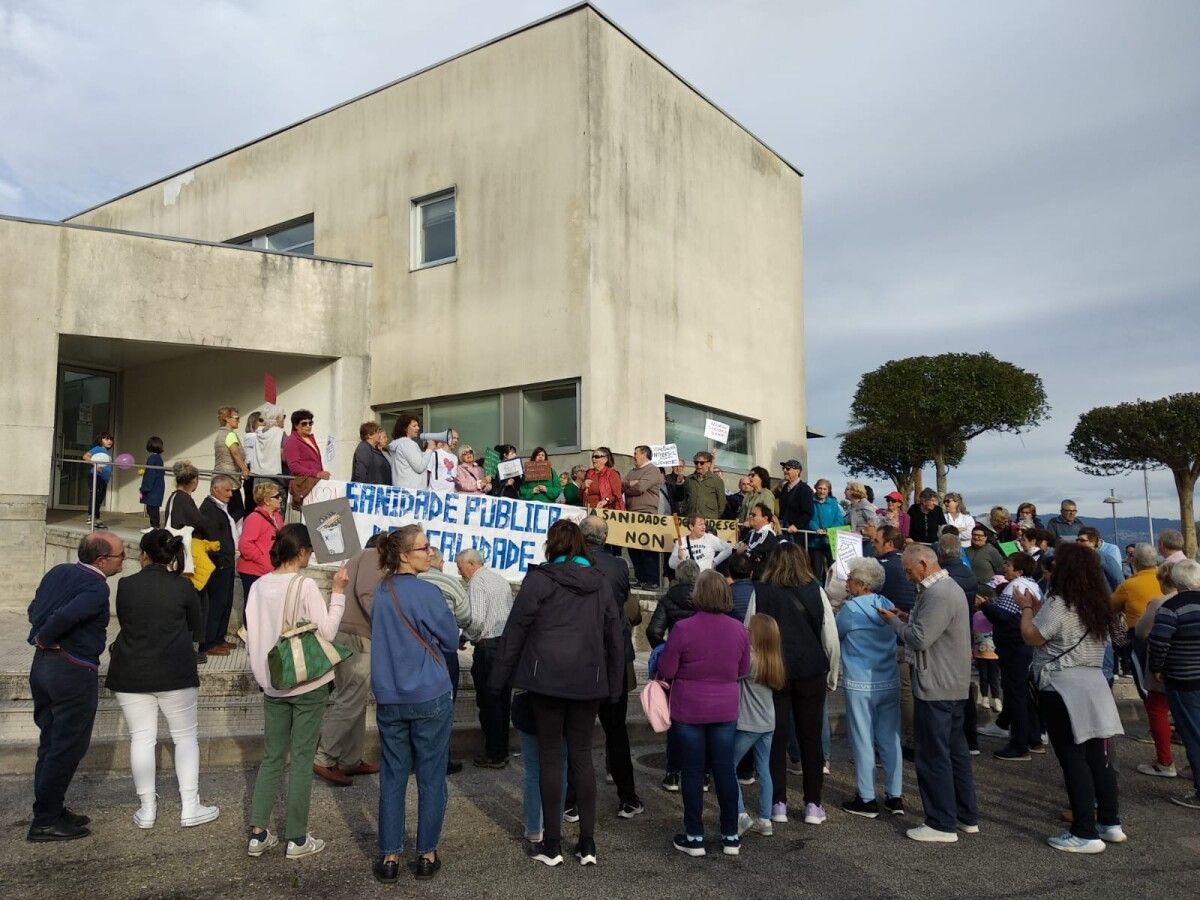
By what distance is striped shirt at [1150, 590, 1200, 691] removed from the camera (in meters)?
6.70

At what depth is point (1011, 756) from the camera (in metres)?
8.34

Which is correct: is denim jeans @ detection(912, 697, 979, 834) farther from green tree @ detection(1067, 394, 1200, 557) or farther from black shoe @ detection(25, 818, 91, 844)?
green tree @ detection(1067, 394, 1200, 557)

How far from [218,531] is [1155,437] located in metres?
38.4

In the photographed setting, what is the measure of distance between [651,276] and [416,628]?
1097cm

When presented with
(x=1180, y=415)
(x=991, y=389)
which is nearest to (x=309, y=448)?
(x=991, y=389)

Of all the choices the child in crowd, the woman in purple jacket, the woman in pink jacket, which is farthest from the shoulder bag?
the child in crowd

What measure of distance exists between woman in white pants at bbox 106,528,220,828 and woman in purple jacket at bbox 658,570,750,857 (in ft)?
9.72

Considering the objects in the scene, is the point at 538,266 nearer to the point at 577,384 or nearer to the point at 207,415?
the point at 577,384

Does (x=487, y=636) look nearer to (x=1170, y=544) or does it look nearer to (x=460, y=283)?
(x=1170, y=544)

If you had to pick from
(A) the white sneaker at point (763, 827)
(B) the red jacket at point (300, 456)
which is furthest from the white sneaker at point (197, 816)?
(B) the red jacket at point (300, 456)

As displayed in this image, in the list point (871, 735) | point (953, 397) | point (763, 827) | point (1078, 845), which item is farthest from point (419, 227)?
point (953, 397)

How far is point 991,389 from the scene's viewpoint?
35594 mm

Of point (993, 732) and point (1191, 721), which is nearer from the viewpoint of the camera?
point (1191, 721)

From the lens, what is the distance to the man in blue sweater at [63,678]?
5.59m
